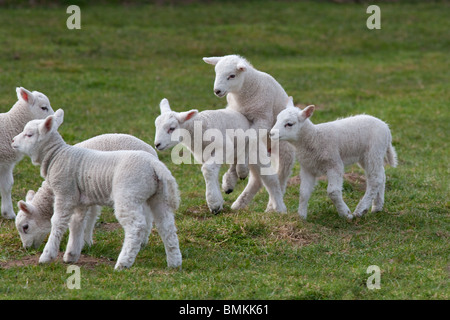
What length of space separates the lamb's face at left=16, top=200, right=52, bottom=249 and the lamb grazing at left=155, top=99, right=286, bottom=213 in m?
1.57

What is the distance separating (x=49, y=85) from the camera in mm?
17422

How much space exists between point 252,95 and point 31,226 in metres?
3.50

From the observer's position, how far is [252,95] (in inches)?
381

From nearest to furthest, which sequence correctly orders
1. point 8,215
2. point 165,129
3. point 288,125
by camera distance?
point 165,129
point 288,125
point 8,215

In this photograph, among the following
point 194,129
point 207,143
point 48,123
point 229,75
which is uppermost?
point 229,75

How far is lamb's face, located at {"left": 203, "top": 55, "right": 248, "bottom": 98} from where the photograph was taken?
9320 millimetres

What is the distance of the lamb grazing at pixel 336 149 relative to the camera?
8984 millimetres

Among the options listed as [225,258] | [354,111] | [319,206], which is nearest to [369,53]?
[354,111]

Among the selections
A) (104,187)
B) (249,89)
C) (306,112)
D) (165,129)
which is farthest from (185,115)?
(104,187)

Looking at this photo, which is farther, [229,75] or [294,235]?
[229,75]

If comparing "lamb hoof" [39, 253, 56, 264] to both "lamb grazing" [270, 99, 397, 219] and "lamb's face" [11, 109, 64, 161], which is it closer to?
"lamb's face" [11, 109, 64, 161]

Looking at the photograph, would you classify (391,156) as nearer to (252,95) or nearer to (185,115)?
(252,95)

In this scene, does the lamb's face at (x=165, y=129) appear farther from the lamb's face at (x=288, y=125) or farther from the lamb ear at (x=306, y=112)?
the lamb ear at (x=306, y=112)

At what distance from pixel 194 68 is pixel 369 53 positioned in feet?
22.3
